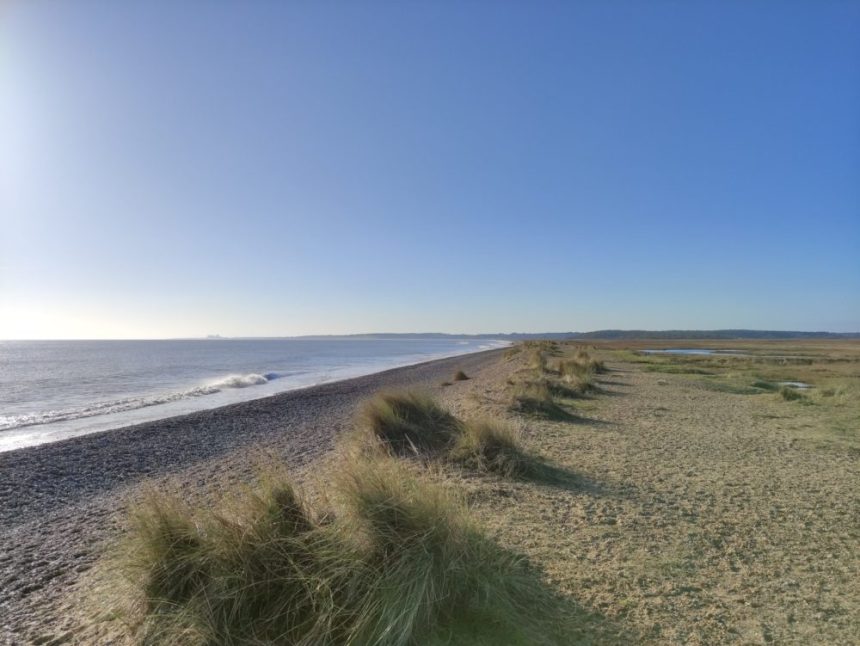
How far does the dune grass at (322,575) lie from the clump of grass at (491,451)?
9.79ft

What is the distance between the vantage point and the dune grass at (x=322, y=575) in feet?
9.85

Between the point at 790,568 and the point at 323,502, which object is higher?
the point at 323,502

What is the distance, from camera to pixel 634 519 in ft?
17.0

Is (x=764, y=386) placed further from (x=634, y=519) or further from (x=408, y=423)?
(x=634, y=519)

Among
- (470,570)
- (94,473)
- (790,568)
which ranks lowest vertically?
(94,473)

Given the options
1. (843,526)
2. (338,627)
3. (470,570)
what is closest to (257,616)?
(338,627)

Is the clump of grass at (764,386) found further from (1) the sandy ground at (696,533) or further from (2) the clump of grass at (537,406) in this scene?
(2) the clump of grass at (537,406)

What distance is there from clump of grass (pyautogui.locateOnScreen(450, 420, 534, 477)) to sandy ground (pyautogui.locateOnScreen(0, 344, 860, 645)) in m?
0.34

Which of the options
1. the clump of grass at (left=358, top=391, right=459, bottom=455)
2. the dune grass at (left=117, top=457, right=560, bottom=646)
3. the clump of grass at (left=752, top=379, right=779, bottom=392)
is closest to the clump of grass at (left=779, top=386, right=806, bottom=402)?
the clump of grass at (left=752, top=379, right=779, bottom=392)

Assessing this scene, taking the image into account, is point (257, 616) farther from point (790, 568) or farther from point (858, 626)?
point (790, 568)

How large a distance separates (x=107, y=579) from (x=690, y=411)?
45.0ft

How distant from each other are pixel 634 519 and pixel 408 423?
4.62 m

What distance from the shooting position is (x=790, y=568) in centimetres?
407

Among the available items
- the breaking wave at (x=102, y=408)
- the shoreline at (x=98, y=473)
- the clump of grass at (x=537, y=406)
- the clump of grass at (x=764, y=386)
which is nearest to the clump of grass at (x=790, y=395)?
the clump of grass at (x=764, y=386)
